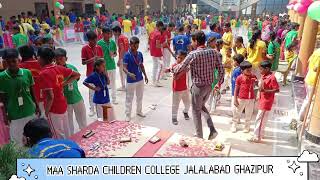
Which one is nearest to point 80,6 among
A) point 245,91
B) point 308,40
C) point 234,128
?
point 308,40

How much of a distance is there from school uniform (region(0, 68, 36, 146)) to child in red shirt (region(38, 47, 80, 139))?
180mm

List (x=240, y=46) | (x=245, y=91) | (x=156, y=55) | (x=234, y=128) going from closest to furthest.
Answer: (x=245, y=91), (x=234, y=128), (x=240, y=46), (x=156, y=55)

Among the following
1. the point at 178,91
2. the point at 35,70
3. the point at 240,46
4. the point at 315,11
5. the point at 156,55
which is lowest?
the point at 178,91

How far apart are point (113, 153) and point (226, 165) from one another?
2471mm

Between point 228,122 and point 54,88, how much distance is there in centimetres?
345

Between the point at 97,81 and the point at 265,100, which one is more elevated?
the point at 97,81

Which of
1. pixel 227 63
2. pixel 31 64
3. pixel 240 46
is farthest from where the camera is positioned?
pixel 227 63

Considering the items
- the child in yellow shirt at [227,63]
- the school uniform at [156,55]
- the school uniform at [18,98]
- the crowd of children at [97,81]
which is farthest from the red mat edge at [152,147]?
the school uniform at [156,55]

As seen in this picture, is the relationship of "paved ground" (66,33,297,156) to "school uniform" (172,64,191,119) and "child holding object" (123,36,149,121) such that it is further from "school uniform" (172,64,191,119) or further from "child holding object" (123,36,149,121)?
"child holding object" (123,36,149,121)

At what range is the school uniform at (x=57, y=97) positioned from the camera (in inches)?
161

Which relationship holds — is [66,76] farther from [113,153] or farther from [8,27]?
[8,27]

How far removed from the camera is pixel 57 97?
436 cm

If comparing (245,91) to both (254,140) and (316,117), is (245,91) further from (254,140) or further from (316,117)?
(316,117)

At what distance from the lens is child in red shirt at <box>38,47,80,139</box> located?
4086 millimetres
